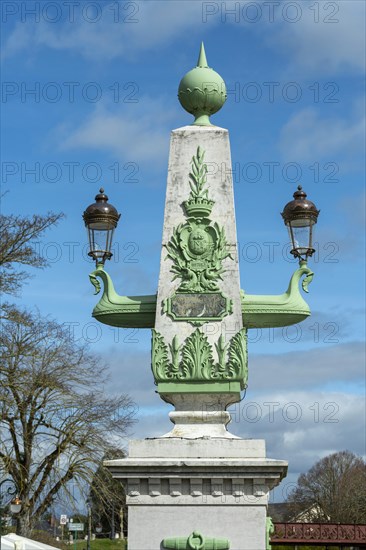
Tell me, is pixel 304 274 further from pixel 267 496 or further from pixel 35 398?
pixel 35 398

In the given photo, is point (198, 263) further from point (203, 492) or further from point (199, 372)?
point (203, 492)

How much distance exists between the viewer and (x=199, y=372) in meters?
13.1

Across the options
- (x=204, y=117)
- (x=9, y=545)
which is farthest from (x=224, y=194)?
(x=9, y=545)

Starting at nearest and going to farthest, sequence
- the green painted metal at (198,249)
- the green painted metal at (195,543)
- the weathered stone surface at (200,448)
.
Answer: the green painted metal at (195,543) → the weathered stone surface at (200,448) → the green painted metal at (198,249)

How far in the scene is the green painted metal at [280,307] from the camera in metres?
13.6

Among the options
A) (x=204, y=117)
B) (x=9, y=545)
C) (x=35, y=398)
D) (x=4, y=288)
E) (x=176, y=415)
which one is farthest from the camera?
(x=35, y=398)

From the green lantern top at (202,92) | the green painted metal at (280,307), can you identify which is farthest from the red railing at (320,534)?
the green lantern top at (202,92)

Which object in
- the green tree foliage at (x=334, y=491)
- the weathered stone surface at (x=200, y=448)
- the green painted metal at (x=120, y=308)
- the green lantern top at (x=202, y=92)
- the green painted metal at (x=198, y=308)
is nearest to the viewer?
the weathered stone surface at (x=200, y=448)

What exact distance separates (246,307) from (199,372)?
1.16 m

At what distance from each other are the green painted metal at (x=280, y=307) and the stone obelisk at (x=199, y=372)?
391mm

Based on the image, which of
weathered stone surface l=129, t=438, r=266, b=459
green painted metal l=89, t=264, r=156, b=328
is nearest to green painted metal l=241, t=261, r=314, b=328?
green painted metal l=89, t=264, r=156, b=328

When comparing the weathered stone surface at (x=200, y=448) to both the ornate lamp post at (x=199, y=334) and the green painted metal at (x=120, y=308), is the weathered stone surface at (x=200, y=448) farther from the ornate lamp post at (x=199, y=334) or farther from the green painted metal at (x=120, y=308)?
the green painted metal at (x=120, y=308)

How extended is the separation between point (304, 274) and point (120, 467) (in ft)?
12.2

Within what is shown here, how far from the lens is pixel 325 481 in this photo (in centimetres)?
8106
